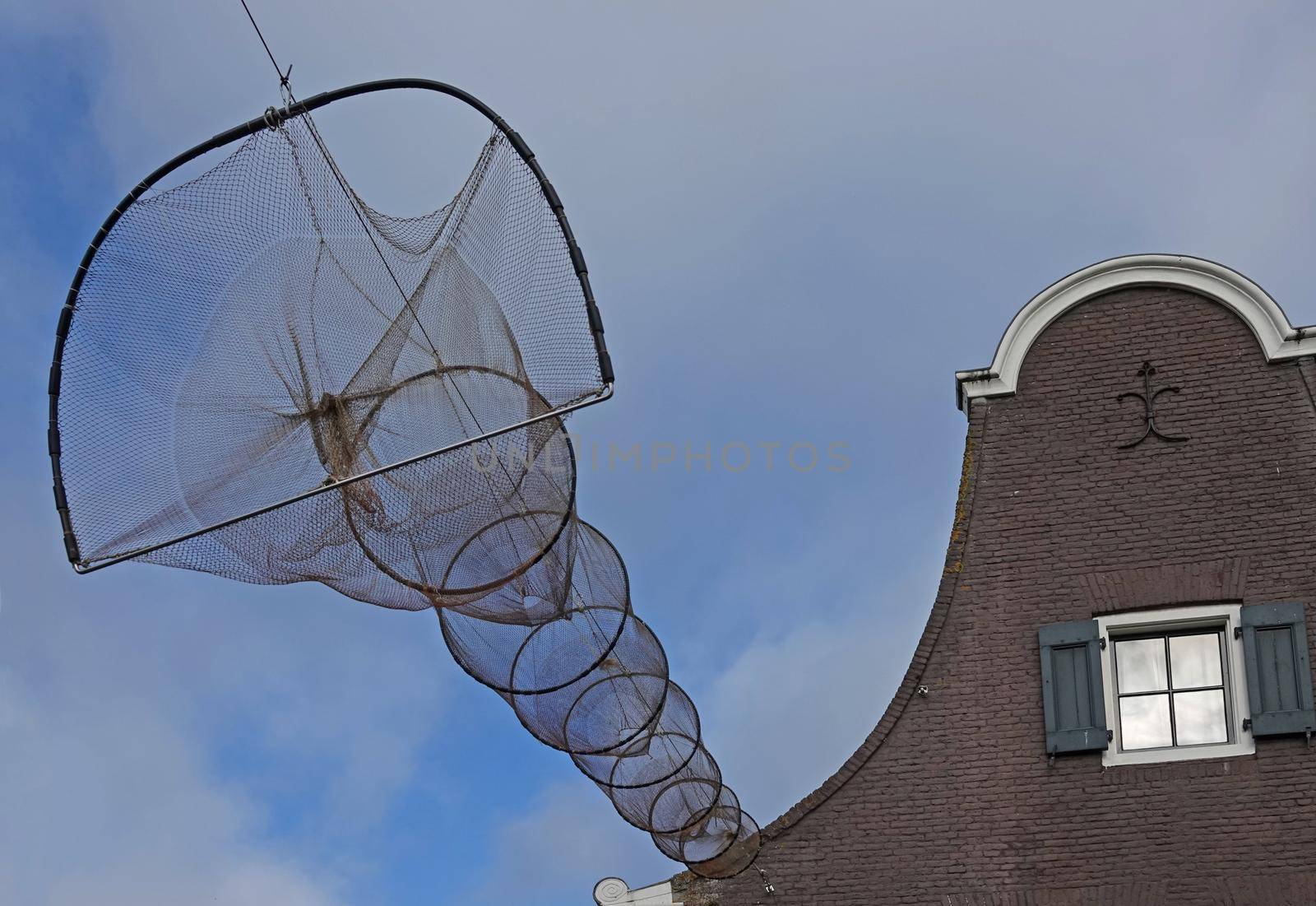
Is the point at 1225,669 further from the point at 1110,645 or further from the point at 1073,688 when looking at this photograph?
the point at 1073,688

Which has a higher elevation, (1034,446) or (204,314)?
(1034,446)

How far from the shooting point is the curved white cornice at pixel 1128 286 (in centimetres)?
1683

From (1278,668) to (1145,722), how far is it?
1.28 metres

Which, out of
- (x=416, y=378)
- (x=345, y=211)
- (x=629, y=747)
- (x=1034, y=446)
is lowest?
(x=629, y=747)

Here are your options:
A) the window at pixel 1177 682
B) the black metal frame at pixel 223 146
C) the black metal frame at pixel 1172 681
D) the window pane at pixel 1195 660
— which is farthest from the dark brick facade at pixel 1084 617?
the black metal frame at pixel 223 146

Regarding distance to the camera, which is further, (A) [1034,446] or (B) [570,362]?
(A) [1034,446]

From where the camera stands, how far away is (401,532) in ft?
40.1

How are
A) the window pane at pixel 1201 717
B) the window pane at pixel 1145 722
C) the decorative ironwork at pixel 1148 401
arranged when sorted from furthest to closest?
the decorative ironwork at pixel 1148 401, the window pane at pixel 1145 722, the window pane at pixel 1201 717

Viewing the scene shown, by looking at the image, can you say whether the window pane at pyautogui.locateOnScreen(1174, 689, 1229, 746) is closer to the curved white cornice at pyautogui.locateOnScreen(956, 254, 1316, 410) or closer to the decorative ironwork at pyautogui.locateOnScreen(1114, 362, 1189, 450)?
the decorative ironwork at pyautogui.locateOnScreen(1114, 362, 1189, 450)

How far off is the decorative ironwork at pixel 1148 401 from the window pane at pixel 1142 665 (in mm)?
2035

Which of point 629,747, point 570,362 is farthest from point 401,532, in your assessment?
point 629,747

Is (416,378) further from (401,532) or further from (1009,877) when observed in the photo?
(1009,877)

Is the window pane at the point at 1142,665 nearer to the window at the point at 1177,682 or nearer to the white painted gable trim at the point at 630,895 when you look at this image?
the window at the point at 1177,682

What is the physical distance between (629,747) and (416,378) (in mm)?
5256
